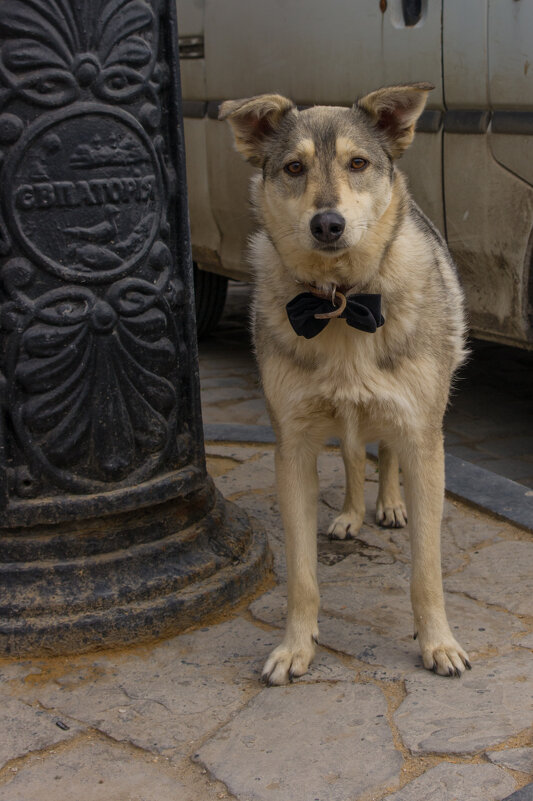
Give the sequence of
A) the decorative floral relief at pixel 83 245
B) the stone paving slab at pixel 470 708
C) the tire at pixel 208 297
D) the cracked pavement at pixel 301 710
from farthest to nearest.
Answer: the tire at pixel 208 297 → the decorative floral relief at pixel 83 245 → the stone paving slab at pixel 470 708 → the cracked pavement at pixel 301 710

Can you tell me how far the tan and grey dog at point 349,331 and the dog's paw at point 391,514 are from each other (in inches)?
40.3

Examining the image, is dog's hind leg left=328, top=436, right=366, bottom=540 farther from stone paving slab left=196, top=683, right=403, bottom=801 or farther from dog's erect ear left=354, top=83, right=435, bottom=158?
dog's erect ear left=354, top=83, right=435, bottom=158

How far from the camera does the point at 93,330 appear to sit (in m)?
3.25

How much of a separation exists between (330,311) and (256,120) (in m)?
0.73

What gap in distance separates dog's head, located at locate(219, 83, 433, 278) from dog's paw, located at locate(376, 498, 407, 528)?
4.90 ft

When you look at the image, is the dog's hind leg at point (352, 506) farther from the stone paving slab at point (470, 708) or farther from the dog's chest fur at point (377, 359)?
the stone paving slab at point (470, 708)

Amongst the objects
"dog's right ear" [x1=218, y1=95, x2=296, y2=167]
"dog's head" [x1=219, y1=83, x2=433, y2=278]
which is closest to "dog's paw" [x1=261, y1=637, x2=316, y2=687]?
"dog's head" [x1=219, y1=83, x2=433, y2=278]

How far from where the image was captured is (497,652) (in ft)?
10.5

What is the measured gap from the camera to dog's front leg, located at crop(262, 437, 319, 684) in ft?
10.6

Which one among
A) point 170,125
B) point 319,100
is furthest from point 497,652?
point 319,100

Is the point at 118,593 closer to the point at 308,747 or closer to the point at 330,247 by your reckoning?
the point at 308,747

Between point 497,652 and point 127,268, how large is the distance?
176 centimetres

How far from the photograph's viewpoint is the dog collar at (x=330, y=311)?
121 inches

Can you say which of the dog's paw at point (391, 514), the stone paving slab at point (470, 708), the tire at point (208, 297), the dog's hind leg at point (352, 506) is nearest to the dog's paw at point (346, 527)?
the dog's hind leg at point (352, 506)
